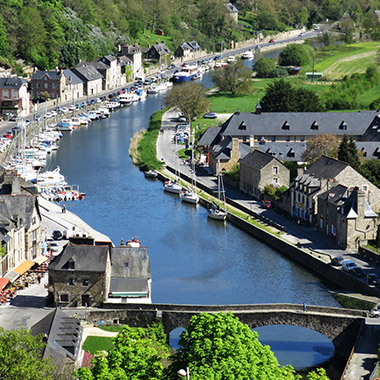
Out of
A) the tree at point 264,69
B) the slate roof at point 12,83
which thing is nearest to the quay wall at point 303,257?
the slate roof at point 12,83

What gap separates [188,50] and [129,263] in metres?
122

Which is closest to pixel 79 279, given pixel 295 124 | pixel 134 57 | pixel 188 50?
pixel 295 124

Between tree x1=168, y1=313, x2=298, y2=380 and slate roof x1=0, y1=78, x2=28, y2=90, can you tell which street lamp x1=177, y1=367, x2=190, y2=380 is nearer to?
tree x1=168, y1=313, x2=298, y2=380

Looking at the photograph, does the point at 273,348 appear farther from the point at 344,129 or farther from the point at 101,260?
the point at 344,129

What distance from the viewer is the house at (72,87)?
13075 cm

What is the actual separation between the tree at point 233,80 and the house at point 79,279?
8018cm

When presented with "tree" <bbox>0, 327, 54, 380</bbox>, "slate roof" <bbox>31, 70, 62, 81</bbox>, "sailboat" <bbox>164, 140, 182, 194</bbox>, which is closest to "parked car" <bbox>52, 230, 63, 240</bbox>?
"sailboat" <bbox>164, 140, 182, 194</bbox>

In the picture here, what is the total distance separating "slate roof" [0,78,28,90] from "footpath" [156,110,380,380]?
16708 mm

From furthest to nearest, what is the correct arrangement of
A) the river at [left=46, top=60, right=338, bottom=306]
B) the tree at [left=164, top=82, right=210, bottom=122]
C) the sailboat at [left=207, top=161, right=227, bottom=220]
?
the tree at [left=164, top=82, right=210, bottom=122]
the sailboat at [left=207, top=161, right=227, bottom=220]
the river at [left=46, top=60, right=338, bottom=306]

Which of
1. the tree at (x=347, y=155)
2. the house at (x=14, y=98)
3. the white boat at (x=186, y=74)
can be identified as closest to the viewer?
the tree at (x=347, y=155)

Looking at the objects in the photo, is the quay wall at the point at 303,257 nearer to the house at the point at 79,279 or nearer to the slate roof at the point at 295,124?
the house at the point at 79,279

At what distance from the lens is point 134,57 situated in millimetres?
154000

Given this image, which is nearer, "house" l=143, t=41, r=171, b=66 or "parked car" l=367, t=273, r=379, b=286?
"parked car" l=367, t=273, r=379, b=286

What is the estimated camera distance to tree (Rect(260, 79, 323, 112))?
4311 inches
